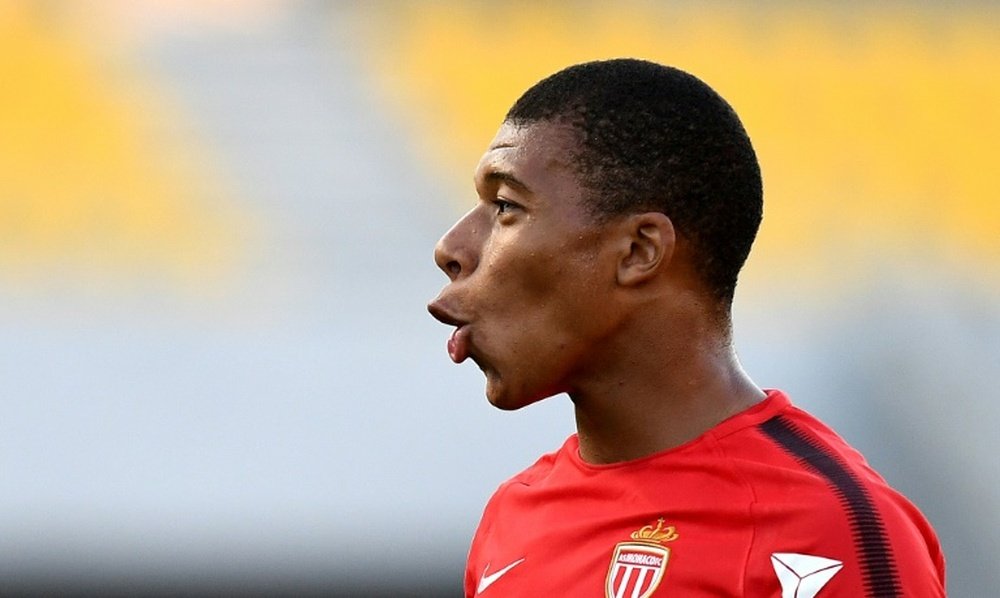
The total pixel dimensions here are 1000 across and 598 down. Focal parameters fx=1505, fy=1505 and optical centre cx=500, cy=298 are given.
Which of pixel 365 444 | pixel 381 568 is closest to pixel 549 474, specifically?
pixel 381 568

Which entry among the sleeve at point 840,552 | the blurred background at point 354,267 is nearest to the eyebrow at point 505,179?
the sleeve at point 840,552

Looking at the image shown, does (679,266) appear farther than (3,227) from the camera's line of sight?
No

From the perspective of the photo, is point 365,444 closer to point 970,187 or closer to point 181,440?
point 181,440

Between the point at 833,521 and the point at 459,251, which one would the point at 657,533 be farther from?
the point at 459,251

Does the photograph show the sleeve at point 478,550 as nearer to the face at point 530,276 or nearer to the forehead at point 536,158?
the face at point 530,276

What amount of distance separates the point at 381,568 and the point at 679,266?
4727mm

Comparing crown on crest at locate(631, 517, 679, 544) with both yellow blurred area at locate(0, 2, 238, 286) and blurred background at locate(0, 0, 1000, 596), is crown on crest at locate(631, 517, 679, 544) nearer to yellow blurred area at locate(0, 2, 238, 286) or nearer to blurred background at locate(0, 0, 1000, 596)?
blurred background at locate(0, 0, 1000, 596)

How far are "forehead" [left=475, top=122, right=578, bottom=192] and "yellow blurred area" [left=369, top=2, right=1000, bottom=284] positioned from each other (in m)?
5.91

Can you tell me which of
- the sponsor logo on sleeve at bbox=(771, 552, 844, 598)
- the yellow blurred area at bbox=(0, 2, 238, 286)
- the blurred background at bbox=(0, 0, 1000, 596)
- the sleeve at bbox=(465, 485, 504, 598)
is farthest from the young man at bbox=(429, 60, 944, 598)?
the yellow blurred area at bbox=(0, 2, 238, 286)

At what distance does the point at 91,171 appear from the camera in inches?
316

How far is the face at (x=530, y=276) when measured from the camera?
2234 millimetres

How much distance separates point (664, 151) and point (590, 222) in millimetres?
153

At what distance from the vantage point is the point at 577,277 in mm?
2238

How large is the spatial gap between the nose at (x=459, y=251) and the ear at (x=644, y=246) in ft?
0.76
